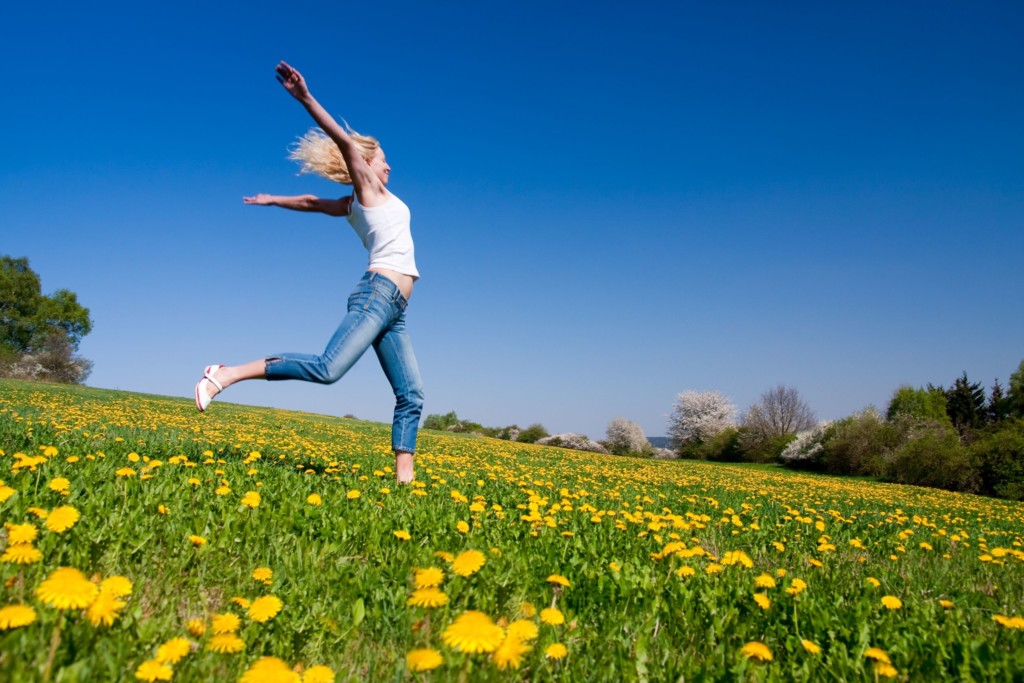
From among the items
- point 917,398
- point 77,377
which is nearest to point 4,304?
point 77,377

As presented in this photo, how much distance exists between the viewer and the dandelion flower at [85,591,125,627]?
1.60 meters

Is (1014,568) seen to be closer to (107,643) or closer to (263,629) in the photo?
(263,629)

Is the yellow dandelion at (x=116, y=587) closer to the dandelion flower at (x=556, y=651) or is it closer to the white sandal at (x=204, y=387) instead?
the dandelion flower at (x=556, y=651)

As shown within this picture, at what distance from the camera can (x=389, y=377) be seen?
17.7ft

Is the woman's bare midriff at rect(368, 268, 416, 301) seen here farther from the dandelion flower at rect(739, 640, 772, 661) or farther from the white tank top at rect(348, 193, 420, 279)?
the dandelion flower at rect(739, 640, 772, 661)

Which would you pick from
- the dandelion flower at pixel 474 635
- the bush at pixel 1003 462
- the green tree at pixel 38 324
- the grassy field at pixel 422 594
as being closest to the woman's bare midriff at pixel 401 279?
the grassy field at pixel 422 594

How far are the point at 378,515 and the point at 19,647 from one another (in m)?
2.15

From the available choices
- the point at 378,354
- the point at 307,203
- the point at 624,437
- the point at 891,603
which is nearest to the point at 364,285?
the point at 378,354

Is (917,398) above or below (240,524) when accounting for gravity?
above

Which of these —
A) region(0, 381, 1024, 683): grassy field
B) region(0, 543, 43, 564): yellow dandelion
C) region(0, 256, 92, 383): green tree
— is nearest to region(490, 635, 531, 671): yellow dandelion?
region(0, 381, 1024, 683): grassy field

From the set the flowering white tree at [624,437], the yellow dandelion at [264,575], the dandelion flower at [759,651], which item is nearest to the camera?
the dandelion flower at [759,651]

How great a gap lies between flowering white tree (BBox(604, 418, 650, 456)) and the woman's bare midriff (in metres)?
51.8

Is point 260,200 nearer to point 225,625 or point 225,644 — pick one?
point 225,625

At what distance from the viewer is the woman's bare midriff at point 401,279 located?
491 cm
